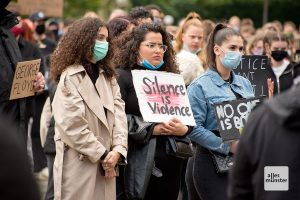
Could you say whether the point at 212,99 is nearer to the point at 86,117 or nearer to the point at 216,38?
the point at 216,38

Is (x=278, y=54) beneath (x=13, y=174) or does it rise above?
beneath

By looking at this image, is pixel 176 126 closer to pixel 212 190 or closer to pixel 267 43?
pixel 212 190

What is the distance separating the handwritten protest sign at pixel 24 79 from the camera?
302 inches

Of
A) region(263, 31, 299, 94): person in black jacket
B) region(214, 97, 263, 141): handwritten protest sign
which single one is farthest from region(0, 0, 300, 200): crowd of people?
region(263, 31, 299, 94): person in black jacket

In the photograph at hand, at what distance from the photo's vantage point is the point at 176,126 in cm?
735

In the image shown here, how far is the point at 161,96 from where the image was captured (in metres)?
7.56

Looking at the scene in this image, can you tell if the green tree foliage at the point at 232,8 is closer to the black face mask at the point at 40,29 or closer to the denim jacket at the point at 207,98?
the black face mask at the point at 40,29

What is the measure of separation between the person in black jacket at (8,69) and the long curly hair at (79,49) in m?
0.70

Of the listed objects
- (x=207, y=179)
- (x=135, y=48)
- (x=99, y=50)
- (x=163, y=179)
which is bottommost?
(x=163, y=179)

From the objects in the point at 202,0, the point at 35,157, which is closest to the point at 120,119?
the point at 35,157

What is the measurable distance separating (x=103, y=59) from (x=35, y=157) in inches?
214

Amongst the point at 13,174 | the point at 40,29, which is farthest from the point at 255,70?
the point at 40,29

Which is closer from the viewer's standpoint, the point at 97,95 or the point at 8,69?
the point at 97,95

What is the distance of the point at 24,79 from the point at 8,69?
169 mm
